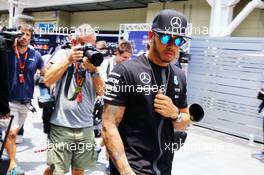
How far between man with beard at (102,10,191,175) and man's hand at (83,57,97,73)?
2.94ft

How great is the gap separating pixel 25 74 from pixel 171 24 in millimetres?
2951

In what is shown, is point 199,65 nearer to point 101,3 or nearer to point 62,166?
point 62,166

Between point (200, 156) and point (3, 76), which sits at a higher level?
point (3, 76)

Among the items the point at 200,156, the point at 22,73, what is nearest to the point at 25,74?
the point at 22,73

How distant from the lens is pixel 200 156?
5.95 m

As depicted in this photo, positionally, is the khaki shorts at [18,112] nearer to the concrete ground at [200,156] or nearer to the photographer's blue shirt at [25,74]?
the photographer's blue shirt at [25,74]

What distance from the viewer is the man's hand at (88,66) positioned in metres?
2.81

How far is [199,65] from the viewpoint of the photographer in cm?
916

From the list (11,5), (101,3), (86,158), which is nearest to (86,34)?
(86,158)

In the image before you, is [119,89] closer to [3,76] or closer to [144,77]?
[144,77]

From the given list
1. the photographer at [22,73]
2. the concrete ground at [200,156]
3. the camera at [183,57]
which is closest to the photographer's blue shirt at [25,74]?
the photographer at [22,73]

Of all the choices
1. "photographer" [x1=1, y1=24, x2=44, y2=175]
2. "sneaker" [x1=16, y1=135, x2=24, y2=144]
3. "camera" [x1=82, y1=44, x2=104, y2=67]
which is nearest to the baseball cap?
"camera" [x1=82, y1=44, x2=104, y2=67]

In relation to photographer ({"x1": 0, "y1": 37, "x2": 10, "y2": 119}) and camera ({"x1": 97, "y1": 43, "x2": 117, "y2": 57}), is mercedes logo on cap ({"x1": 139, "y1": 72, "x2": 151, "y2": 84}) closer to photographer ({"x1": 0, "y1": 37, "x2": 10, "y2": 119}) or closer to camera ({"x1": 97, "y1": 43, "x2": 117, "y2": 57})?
camera ({"x1": 97, "y1": 43, "x2": 117, "y2": 57})

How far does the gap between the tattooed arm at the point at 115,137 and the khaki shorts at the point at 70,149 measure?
1129 millimetres
